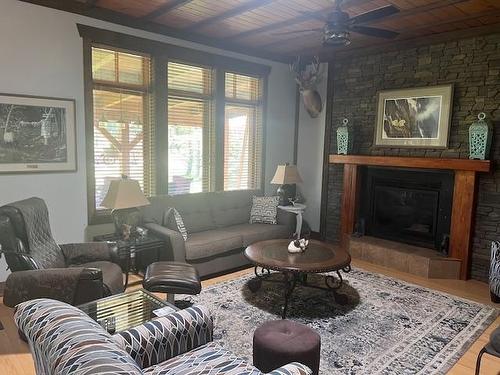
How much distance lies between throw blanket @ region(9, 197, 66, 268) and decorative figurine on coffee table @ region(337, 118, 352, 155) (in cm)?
394

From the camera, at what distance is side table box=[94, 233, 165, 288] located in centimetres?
350

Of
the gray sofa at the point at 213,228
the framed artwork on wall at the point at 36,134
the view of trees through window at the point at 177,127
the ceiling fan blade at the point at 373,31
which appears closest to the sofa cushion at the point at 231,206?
the gray sofa at the point at 213,228

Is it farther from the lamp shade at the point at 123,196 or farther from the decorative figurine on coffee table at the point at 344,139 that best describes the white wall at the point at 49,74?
the decorative figurine on coffee table at the point at 344,139

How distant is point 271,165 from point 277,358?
421cm

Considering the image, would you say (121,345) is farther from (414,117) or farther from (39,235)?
(414,117)

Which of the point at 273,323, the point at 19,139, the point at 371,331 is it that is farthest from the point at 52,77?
the point at 371,331

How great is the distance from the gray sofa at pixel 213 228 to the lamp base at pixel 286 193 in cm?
46

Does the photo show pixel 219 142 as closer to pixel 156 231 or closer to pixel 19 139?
pixel 156 231

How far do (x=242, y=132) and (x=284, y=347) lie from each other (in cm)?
401

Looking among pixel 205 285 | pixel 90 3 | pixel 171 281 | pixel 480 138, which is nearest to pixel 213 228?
pixel 205 285

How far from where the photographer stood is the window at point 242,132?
5496 millimetres

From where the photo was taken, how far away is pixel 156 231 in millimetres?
3939

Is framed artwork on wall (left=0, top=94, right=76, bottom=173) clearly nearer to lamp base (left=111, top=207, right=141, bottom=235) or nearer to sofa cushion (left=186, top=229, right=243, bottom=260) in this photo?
lamp base (left=111, top=207, right=141, bottom=235)

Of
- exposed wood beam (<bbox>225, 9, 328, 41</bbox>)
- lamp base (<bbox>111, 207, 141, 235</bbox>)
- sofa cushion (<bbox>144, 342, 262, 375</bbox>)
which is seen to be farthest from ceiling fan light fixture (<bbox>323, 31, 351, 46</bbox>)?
lamp base (<bbox>111, 207, 141, 235</bbox>)
